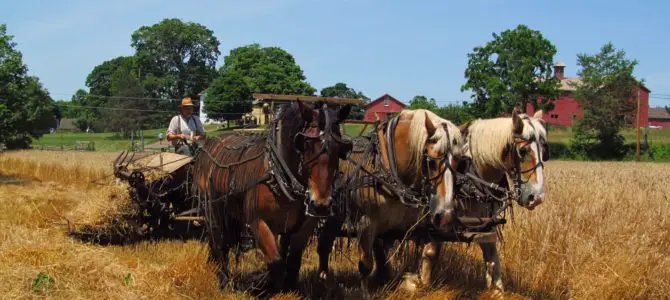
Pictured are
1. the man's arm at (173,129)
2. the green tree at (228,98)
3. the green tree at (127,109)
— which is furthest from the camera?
the green tree at (127,109)

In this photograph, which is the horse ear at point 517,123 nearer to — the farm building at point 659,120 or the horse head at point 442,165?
the horse head at point 442,165

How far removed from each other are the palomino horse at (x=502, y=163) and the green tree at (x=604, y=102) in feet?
137

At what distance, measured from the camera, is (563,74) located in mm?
91750

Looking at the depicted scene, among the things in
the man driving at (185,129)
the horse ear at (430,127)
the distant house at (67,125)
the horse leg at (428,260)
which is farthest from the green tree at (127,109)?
the horse ear at (430,127)

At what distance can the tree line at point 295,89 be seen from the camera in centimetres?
4509

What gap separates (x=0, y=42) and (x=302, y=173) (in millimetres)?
26712

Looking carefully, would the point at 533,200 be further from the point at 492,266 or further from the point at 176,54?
the point at 176,54

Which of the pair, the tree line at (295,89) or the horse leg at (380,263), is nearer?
the horse leg at (380,263)

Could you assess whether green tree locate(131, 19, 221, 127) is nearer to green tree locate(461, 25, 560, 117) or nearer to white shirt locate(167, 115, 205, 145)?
green tree locate(461, 25, 560, 117)

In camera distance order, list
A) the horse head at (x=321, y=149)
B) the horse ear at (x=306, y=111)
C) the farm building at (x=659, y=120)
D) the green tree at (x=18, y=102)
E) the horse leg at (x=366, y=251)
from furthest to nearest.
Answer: the farm building at (x=659, y=120), the green tree at (x=18, y=102), the horse leg at (x=366, y=251), the horse ear at (x=306, y=111), the horse head at (x=321, y=149)

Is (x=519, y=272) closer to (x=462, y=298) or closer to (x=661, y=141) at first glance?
(x=462, y=298)

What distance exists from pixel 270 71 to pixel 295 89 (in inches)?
163

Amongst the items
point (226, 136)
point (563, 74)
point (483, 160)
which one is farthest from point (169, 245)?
point (563, 74)

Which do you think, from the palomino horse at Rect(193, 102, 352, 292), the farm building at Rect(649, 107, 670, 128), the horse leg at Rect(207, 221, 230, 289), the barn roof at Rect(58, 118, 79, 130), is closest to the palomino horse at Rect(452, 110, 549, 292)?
the palomino horse at Rect(193, 102, 352, 292)
